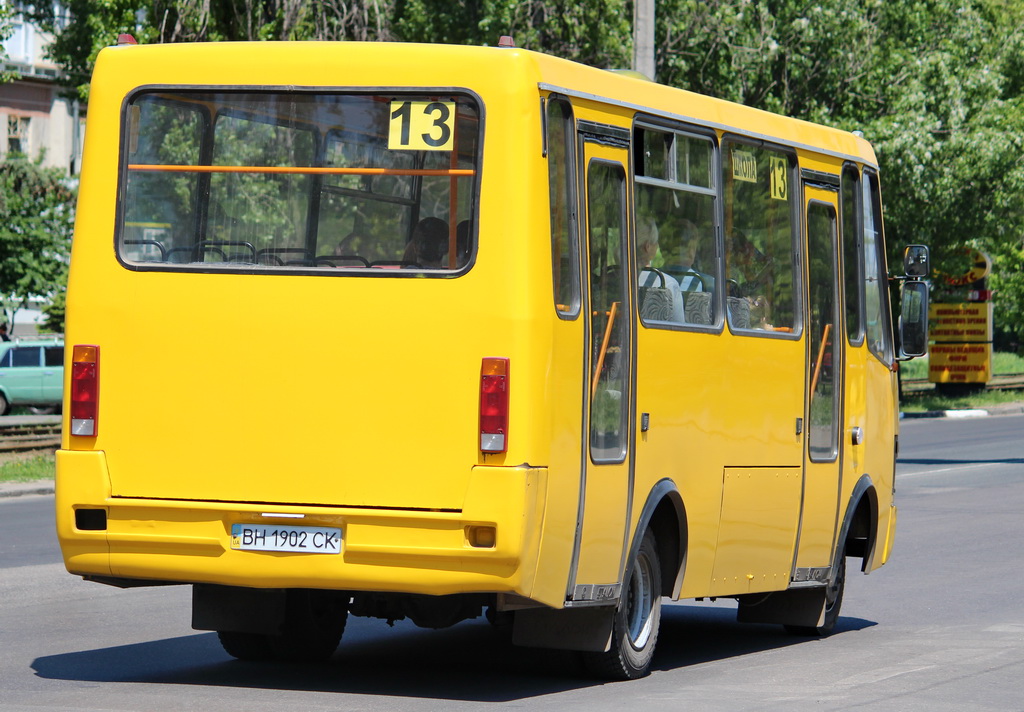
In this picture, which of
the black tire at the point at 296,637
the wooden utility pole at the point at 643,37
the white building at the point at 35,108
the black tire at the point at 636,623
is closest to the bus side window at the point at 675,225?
the black tire at the point at 636,623

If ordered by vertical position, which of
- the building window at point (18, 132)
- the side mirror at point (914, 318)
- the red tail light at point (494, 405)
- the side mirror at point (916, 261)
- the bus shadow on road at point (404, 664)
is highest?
the building window at point (18, 132)

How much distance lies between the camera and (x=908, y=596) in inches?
508

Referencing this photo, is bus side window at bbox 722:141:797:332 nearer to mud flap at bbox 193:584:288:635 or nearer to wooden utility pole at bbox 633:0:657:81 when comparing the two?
mud flap at bbox 193:584:288:635

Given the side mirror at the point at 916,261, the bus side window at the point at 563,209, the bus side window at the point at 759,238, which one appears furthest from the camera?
the side mirror at the point at 916,261

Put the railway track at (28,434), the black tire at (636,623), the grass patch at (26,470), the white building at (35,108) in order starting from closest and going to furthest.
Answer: the black tire at (636,623), the grass patch at (26,470), the railway track at (28,434), the white building at (35,108)

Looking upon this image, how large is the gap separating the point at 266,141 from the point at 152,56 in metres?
0.70

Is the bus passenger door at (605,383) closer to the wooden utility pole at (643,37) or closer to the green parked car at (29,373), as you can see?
the wooden utility pole at (643,37)

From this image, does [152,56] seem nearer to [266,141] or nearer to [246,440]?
[266,141]

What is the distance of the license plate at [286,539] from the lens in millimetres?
7652

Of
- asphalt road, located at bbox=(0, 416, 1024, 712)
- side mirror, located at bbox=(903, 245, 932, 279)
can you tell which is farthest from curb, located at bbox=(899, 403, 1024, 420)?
side mirror, located at bbox=(903, 245, 932, 279)

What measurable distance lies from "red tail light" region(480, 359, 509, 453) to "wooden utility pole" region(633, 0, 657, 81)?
46.3 feet

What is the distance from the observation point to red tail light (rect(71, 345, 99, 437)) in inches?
315

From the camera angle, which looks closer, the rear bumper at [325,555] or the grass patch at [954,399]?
the rear bumper at [325,555]

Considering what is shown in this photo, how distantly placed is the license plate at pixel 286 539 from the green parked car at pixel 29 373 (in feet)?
119
